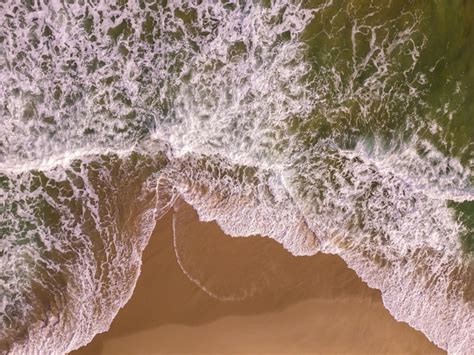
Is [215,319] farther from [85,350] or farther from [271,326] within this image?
[85,350]

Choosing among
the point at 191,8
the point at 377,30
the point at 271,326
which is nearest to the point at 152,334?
the point at 271,326

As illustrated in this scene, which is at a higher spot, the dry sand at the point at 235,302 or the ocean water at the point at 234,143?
the ocean water at the point at 234,143

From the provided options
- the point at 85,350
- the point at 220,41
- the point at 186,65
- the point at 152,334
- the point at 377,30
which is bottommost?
the point at 85,350

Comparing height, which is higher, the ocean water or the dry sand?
the ocean water

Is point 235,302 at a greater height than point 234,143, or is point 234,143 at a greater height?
point 234,143
